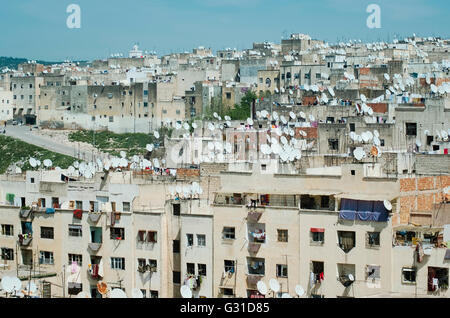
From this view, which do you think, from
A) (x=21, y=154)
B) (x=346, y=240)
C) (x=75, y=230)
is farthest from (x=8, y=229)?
(x=21, y=154)

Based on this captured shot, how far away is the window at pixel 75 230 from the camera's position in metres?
21.4

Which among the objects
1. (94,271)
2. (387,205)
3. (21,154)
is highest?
(387,205)

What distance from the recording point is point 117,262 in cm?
2086

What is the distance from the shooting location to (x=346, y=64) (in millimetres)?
44625

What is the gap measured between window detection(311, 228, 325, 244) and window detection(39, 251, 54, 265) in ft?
18.5

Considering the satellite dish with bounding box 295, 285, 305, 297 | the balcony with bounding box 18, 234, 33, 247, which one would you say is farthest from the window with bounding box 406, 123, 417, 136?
the satellite dish with bounding box 295, 285, 305, 297

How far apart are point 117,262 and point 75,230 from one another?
3.89 feet

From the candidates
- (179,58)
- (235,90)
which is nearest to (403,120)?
(235,90)

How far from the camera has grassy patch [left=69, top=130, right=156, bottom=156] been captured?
47.1 meters

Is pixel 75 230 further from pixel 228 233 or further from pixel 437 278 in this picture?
pixel 437 278

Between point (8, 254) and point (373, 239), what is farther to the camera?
point (8, 254)

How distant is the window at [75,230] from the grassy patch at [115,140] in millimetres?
23786

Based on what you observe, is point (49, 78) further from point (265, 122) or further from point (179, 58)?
point (265, 122)

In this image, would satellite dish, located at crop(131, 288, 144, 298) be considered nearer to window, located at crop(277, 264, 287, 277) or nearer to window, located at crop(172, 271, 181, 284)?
window, located at crop(172, 271, 181, 284)
